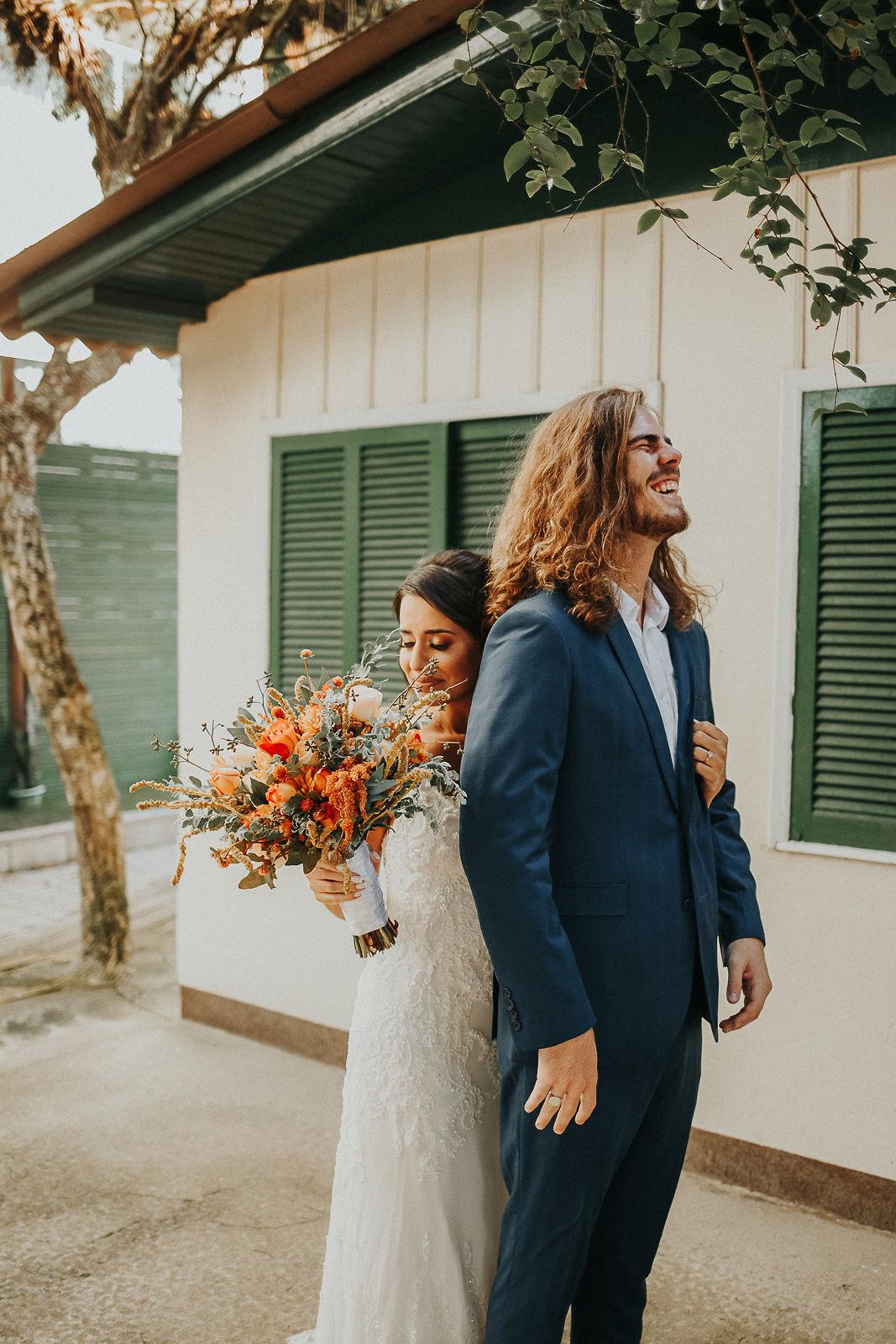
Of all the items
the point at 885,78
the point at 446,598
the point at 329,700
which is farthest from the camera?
the point at 446,598

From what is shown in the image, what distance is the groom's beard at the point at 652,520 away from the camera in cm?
249

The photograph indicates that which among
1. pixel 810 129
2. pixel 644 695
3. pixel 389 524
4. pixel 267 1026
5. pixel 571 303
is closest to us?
pixel 810 129

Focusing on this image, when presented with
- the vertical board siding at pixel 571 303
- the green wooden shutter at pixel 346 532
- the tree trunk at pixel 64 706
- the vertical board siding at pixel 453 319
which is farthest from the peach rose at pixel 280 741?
the tree trunk at pixel 64 706

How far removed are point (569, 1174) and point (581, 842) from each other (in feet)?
2.07

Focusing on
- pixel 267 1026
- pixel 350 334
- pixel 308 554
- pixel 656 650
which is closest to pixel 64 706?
pixel 308 554

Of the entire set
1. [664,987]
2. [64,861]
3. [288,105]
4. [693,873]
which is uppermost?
[288,105]

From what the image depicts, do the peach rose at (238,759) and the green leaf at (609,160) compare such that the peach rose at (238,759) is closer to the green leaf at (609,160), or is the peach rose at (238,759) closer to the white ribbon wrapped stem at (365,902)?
the white ribbon wrapped stem at (365,902)

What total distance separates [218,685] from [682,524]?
11.6 ft

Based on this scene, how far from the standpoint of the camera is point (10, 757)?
9.91 meters

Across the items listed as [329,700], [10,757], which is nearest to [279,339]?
[329,700]

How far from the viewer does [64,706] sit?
262 inches

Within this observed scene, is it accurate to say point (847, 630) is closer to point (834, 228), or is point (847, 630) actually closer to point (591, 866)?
point (834, 228)

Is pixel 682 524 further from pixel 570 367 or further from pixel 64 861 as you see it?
pixel 64 861

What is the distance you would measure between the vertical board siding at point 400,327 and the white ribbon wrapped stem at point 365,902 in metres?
2.77
